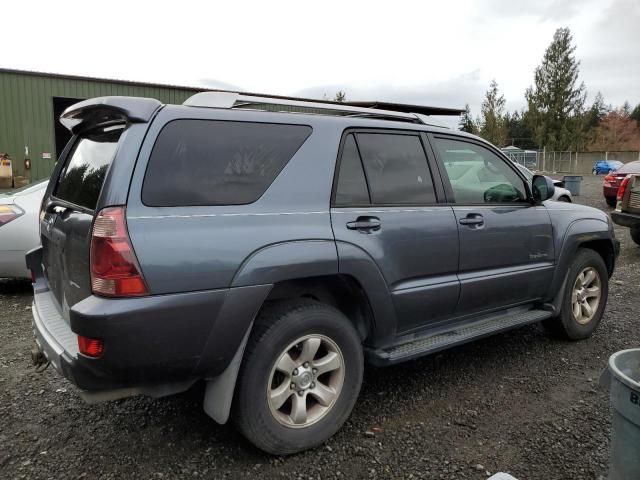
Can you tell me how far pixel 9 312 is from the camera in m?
5.14

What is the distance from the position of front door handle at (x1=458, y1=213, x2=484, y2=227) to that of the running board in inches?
27.6

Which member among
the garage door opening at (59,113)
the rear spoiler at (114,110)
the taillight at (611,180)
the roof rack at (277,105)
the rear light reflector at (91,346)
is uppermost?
the garage door opening at (59,113)

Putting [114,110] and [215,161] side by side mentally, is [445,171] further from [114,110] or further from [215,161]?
[114,110]

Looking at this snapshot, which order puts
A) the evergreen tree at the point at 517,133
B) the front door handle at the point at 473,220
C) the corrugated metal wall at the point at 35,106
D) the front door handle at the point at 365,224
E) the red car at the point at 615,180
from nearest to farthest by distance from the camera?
the front door handle at the point at 365,224, the front door handle at the point at 473,220, the red car at the point at 615,180, the corrugated metal wall at the point at 35,106, the evergreen tree at the point at 517,133

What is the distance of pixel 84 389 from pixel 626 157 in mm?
54264

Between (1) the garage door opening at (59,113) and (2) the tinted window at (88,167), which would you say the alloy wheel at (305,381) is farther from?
(1) the garage door opening at (59,113)

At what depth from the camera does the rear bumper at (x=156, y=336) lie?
2154mm

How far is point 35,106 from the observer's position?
1678cm

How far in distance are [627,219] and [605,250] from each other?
4.59 metres

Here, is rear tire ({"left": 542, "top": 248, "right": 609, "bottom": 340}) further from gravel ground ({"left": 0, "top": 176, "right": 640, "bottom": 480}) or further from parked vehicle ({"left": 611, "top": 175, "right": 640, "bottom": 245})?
parked vehicle ({"left": 611, "top": 175, "right": 640, "bottom": 245})

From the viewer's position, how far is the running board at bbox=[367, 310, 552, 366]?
3018 millimetres

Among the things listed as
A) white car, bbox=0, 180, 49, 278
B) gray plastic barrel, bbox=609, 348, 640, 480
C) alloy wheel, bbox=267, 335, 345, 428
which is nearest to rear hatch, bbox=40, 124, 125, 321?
alloy wheel, bbox=267, 335, 345, 428

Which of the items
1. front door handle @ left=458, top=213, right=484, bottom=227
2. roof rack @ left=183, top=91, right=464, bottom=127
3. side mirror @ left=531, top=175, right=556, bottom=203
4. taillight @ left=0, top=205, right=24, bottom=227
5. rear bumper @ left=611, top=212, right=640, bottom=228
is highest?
roof rack @ left=183, top=91, right=464, bottom=127

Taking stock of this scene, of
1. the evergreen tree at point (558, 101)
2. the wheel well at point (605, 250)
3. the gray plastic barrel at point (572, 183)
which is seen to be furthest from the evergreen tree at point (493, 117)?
the wheel well at point (605, 250)
